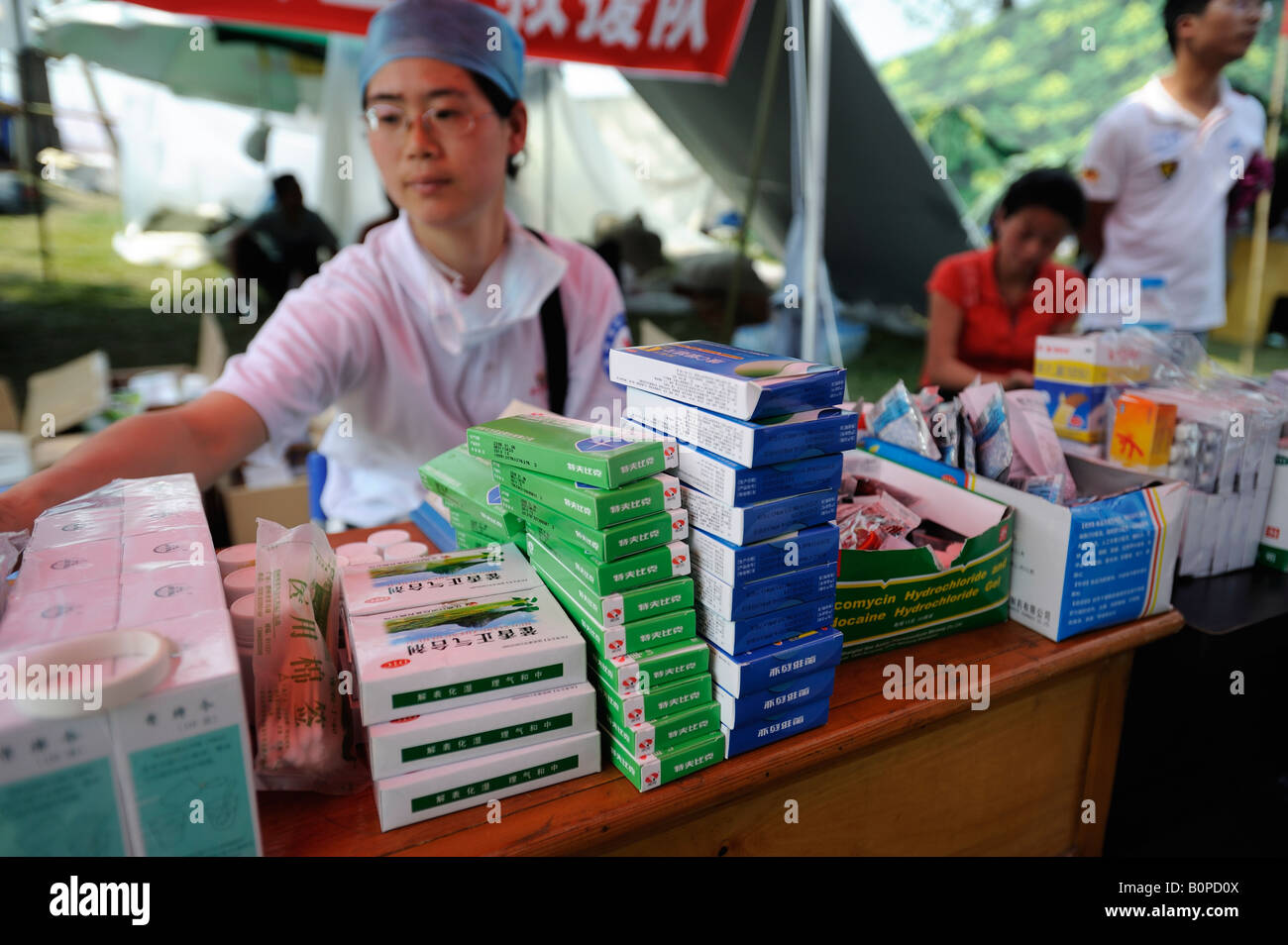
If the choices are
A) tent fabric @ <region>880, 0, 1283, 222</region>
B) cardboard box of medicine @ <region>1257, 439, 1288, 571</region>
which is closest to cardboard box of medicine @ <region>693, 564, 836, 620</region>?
cardboard box of medicine @ <region>1257, 439, 1288, 571</region>

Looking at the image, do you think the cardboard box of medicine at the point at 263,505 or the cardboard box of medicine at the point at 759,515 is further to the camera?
the cardboard box of medicine at the point at 263,505

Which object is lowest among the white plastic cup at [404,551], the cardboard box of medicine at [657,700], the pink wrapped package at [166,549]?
the cardboard box of medicine at [657,700]

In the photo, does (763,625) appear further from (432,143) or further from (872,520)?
(432,143)

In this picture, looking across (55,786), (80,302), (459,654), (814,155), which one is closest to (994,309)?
(814,155)

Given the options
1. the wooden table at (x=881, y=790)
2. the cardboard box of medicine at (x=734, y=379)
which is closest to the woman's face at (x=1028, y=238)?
the wooden table at (x=881, y=790)

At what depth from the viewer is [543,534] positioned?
3.12ft

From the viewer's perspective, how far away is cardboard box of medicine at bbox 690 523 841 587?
0.84m

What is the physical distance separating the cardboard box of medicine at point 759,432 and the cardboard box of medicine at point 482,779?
13.1 inches

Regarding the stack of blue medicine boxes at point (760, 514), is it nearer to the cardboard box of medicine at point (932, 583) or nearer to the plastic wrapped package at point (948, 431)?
the cardboard box of medicine at point (932, 583)

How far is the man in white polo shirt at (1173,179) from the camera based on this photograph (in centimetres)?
267

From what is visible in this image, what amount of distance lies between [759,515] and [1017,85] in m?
9.24

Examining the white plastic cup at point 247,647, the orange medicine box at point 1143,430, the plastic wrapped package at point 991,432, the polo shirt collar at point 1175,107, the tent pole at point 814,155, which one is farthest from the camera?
the tent pole at point 814,155

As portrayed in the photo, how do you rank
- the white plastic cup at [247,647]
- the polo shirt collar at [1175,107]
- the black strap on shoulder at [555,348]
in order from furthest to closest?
the polo shirt collar at [1175,107], the black strap on shoulder at [555,348], the white plastic cup at [247,647]
